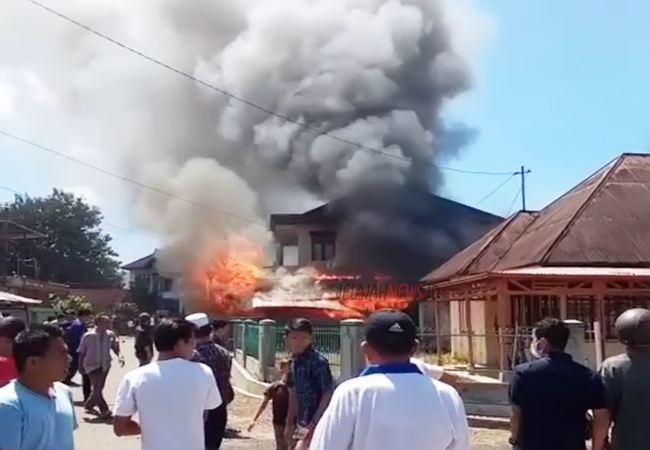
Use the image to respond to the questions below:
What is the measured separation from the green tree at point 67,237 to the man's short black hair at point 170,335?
229 ft

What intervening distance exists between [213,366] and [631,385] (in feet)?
12.8

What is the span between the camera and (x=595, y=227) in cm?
1841

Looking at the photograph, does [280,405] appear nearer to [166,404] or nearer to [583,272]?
[166,404]

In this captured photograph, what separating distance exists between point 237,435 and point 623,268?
8809mm

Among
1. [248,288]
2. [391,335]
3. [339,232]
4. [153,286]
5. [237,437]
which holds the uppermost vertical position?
[339,232]

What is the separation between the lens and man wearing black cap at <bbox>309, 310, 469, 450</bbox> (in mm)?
2947

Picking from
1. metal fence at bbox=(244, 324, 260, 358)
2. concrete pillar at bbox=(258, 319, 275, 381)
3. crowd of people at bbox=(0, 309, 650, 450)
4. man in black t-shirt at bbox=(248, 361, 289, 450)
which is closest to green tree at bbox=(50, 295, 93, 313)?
metal fence at bbox=(244, 324, 260, 358)

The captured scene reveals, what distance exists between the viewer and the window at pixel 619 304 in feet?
57.0

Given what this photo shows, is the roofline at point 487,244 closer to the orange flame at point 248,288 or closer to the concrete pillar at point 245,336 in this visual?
the concrete pillar at point 245,336

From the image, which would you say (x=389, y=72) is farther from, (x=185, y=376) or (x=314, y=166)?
(x=185, y=376)

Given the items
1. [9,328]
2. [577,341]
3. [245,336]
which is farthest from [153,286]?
[9,328]

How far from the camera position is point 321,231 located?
36938 millimetres

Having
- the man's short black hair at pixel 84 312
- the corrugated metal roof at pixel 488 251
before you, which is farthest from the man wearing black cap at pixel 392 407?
the corrugated metal roof at pixel 488 251

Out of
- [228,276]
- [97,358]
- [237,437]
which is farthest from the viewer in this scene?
[228,276]
